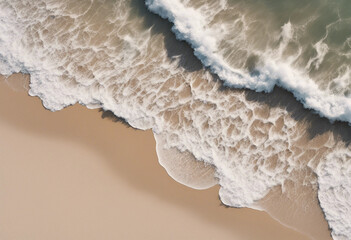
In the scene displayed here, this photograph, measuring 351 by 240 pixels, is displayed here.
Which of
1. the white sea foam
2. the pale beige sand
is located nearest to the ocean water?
the white sea foam

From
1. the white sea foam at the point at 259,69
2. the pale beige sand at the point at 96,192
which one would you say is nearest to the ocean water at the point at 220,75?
the white sea foam at the point at 259,69

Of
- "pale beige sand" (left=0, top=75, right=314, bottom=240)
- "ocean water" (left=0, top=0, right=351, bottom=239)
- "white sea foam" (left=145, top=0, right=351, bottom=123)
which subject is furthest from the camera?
"white sea foam" (left=145, top=0, right=351, bottom=123)

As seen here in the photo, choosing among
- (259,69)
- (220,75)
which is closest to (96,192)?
(220,75)

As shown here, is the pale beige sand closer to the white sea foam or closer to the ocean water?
the ocean water

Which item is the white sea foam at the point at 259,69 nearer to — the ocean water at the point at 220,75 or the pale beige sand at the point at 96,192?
the ocean water at the point at 220,75

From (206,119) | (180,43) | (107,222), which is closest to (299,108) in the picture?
(206,119)

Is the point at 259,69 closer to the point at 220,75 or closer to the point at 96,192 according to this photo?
the point at 220,75

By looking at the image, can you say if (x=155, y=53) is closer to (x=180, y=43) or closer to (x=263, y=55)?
(x=180, y=43)
